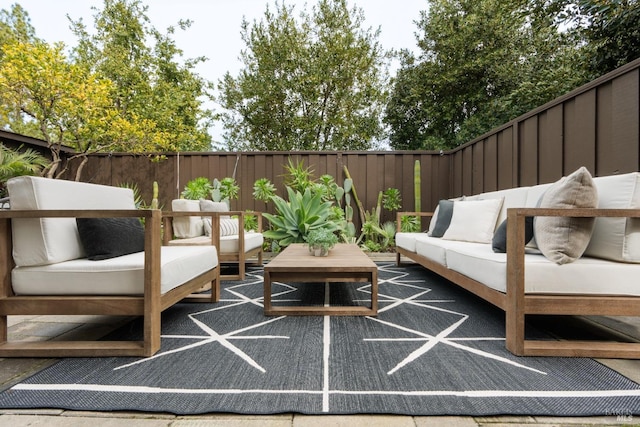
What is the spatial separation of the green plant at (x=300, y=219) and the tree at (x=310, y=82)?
5.50 metres

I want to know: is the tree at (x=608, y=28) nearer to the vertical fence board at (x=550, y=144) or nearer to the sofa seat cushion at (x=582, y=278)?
the vertical fence board at (x=550, y=144)

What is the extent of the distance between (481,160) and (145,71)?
9867 millimetres

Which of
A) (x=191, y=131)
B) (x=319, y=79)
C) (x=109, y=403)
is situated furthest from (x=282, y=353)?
(x=191, y=131)

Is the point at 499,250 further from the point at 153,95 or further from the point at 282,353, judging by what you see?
the point at 153,95

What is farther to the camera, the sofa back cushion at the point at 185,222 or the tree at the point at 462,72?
the tree at the point at 462,72

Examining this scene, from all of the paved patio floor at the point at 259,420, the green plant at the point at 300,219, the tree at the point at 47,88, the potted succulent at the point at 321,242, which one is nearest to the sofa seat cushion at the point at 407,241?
the green plant at the point at 300,219

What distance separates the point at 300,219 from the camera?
3852 millimetres

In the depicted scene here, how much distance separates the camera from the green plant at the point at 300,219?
12.4ft

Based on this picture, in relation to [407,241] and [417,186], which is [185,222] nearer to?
[407,241]

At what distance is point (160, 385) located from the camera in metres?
1.18

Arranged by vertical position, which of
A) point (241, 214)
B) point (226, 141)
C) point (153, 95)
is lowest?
point (241, 214)

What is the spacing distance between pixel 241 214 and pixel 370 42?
8.10 metres

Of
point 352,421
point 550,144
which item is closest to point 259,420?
point 352,421

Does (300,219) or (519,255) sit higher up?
(300,219)
